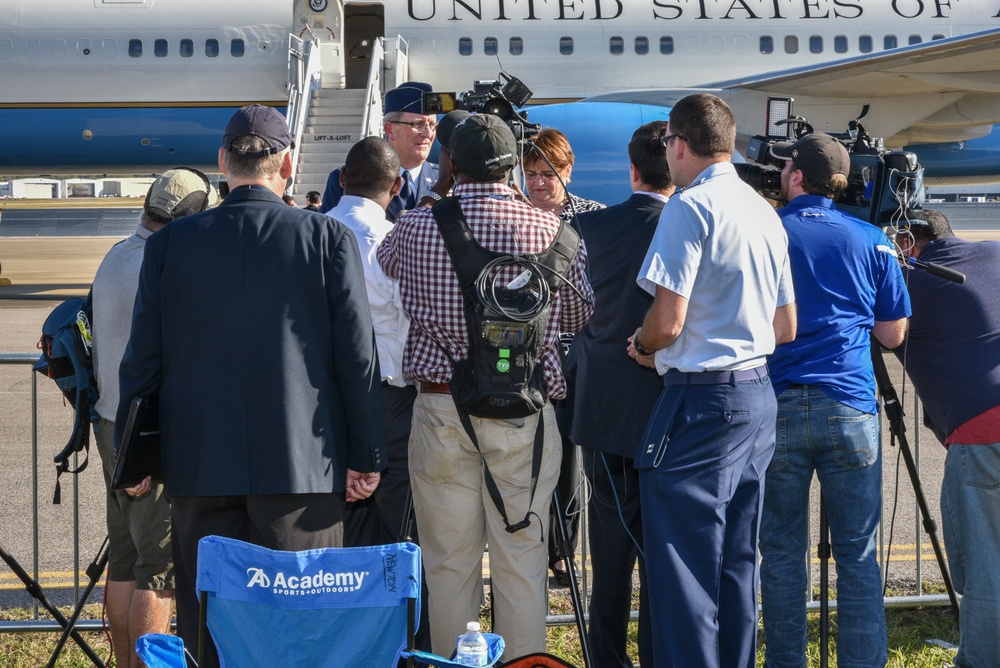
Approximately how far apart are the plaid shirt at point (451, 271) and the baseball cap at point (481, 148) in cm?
5

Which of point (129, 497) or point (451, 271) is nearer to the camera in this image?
point (451, 271)

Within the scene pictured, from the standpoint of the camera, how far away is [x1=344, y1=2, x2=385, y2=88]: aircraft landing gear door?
1467 centimetres

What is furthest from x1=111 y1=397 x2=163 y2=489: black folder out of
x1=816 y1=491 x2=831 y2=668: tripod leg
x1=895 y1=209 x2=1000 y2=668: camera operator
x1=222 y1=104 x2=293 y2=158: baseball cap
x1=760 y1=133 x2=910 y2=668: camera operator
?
x1=895 y1=209 x2=1000 y2=668: camera operator

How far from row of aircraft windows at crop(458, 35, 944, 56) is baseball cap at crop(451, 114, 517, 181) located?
11.0 metres

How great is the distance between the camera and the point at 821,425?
10.4ft

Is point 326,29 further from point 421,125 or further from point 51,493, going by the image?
point 421,125

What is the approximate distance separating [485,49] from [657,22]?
2.40 m

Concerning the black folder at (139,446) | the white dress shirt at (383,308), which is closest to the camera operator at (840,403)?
the white dress shirt at (383,308)

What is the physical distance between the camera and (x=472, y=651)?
2.14 m

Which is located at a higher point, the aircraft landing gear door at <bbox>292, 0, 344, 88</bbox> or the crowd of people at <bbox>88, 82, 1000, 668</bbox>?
the aircraft landing gear door at <bbox>292, 0, 344, 88</bbox>

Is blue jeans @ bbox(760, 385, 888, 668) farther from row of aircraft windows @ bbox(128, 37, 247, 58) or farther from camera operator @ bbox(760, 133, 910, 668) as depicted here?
row of aircraft windows @ bbox(128, 37, 247, 58)

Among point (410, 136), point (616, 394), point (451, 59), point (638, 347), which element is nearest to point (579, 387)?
point (616, 394)

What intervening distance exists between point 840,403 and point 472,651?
5.27 ft

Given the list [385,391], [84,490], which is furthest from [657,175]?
[84,490]
